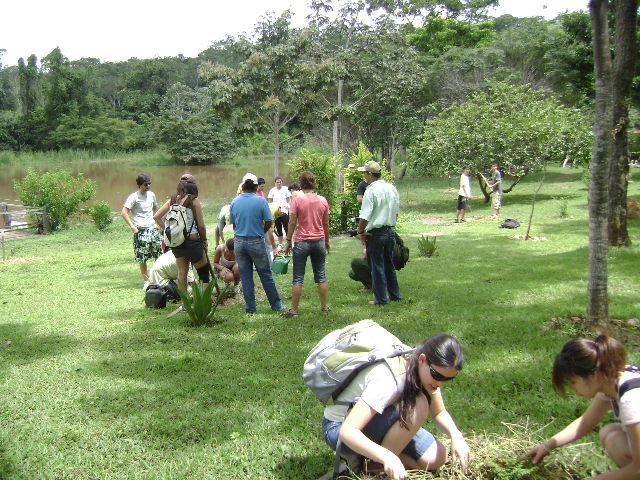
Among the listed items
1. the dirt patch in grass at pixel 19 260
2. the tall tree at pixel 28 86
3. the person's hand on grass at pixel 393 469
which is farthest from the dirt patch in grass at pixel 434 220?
the tall tree at pixel 28 86

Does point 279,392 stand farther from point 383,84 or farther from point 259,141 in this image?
point 259,141

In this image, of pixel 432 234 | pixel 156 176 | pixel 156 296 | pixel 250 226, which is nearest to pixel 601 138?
pixel 250 226

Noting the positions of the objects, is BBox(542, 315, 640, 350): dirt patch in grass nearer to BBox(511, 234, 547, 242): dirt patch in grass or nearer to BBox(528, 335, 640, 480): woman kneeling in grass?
BBox(528, 335, 640, 480): woman kneeling in grass

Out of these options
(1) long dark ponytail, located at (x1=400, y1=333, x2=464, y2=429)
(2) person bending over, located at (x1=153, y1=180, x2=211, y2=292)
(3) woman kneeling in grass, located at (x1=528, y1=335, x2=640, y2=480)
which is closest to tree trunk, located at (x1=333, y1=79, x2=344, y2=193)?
(2) person bending over, located at (x1=153, y1=180, x2=211, y2=292)

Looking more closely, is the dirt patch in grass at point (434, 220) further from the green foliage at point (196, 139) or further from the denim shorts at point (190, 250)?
the green foliage at point (196, 139)

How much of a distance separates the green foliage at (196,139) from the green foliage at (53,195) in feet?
115

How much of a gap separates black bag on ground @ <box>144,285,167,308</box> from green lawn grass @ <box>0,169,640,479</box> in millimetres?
290

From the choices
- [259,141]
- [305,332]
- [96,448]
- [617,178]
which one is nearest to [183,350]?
[305,332]

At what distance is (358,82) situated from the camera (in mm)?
26812

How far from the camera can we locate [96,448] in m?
3.55

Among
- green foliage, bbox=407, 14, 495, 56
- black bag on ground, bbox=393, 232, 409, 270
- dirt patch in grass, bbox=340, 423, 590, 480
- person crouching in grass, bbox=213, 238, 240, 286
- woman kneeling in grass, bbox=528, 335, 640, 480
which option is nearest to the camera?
woman kneeling in grass, bbox=528, 335, 640, 480

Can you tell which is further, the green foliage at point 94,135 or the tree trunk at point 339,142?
the green foliage at point 94,135

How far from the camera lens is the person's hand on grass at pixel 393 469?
8.19 ft

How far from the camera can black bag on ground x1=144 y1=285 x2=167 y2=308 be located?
7043mm
